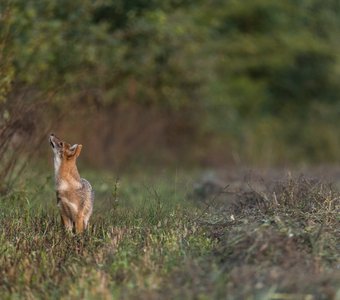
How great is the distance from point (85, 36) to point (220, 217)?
10.1 meters

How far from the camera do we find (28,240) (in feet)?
29.9

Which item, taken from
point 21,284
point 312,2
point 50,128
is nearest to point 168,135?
point 312,2

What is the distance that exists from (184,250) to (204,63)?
1862 centimetres

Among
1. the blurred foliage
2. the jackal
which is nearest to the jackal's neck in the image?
the jackal

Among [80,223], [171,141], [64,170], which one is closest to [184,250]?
[80,223]

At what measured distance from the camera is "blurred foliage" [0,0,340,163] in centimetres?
1739

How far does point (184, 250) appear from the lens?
27.8ft

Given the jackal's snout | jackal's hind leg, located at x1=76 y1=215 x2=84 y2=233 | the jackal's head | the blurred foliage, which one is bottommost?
the blurred foliage

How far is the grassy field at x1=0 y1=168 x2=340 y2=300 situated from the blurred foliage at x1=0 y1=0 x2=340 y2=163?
3.46m

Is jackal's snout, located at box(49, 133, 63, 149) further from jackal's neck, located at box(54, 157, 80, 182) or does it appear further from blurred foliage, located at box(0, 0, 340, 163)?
blurred foliage, located at box(0, 0, 340, 163)

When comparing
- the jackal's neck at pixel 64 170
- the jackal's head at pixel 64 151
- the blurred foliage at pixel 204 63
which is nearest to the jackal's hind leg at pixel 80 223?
the jackal's neck at pixel 64 170

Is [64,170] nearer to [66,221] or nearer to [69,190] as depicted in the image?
[69,190]

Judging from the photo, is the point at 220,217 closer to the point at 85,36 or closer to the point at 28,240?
the point at 28,240

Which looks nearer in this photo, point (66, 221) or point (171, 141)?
point (66, 221)
